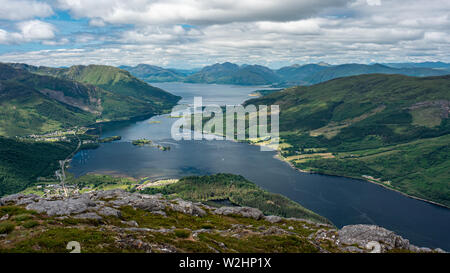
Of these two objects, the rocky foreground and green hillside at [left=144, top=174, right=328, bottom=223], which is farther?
green hillside at [left=144, top=174, right=328, bottom=223]

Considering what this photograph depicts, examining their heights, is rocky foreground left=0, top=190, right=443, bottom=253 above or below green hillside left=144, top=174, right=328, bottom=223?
above

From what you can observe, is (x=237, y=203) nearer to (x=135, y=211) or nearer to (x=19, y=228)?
(x=135, y=211)

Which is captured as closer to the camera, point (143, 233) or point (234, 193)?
point (143, 233)

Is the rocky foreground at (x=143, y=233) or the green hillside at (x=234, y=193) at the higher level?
the rocky foreground at (x=143, y=233)

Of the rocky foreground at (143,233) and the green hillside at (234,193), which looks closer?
the rocky foreground at (143,233)

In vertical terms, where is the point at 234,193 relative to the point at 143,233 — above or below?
below

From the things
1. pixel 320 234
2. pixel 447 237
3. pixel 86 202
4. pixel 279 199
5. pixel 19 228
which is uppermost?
pixel 19 228
